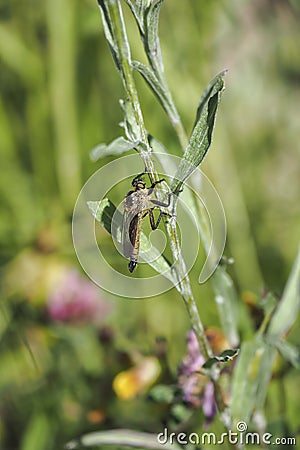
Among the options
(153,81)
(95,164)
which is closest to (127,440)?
(153,81)

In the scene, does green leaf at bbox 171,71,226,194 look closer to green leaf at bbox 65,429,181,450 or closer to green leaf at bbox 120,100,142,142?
green leaf at bbox 120,100,142,142

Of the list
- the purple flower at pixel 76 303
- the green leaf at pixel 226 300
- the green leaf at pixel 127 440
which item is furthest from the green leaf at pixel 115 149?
the purple flower at pixel 76 303

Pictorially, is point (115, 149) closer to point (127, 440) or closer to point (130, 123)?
point (130, 123)

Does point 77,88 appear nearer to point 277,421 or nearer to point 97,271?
point 97,271

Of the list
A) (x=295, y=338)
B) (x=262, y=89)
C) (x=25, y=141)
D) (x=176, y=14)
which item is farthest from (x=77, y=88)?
(x=295, y=338)

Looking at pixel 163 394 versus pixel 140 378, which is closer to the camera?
pixel 163 394

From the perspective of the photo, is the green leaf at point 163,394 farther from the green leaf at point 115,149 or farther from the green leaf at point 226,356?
the green leaf at point 115,149

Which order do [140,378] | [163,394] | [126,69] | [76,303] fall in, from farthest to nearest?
[76,303] < [140,378] < [163,394] < [126,69]
